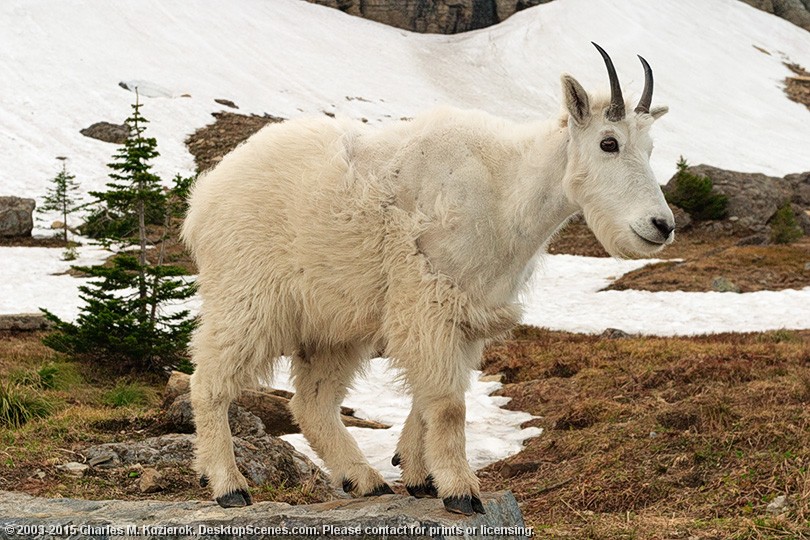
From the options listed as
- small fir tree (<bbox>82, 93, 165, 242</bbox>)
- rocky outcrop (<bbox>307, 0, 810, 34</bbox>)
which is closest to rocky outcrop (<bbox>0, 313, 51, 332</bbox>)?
small fir tree (<bbox>82, 93, 165, 242</bbox>)

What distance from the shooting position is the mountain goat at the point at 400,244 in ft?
17.0

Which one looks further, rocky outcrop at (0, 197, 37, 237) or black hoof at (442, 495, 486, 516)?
rocky outcrop at (0, 197, 37, 237)

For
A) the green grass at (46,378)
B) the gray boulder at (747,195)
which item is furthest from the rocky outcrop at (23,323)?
the gray boulder at (747,195)

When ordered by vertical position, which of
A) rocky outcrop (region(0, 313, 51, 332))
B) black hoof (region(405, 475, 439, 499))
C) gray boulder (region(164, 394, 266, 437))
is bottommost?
rocky outcrop (region(0, 313, 51, 332))

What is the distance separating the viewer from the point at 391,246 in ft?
18.1

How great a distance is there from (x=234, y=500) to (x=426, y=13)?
66.1m

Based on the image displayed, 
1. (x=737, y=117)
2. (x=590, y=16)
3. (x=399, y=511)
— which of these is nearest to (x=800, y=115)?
(x=737, y=117)

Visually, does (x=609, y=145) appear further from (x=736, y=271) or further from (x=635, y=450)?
(x=736, y=271)

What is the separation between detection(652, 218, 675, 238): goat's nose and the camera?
494 centimetres

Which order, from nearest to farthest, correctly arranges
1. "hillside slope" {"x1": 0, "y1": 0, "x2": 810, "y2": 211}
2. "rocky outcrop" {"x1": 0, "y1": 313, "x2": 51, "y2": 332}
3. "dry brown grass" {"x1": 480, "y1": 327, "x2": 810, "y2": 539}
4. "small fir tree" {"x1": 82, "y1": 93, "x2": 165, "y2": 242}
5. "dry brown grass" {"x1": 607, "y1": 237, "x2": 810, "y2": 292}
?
1. "dry brown grass" {"x1": 480, "y1": 327, "x2": 810, "y2": 539}
2. "small fir tree" {"x1": 82, "y1": 93, "x2": 165, "y2": 242}
3. "rocky outcrop" {"x1": 0, "y1": 313, "x2": 51, "y2": 332}
4. "dry brown grass" {"x1": 607, "y1": 237, "x2": 810, "y2": 292}
5. "hillside slope" {"x1": 0, "y1": 0, "x2": 810, "y2": 211}

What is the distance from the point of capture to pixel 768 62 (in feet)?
220

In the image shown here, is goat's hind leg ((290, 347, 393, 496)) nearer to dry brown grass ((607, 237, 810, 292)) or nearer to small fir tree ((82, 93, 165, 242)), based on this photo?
small fir tree ((82, 93, 165, 242))

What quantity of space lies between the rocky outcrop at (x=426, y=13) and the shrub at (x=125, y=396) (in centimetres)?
5923

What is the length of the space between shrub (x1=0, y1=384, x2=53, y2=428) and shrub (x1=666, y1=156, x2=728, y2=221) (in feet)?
108
